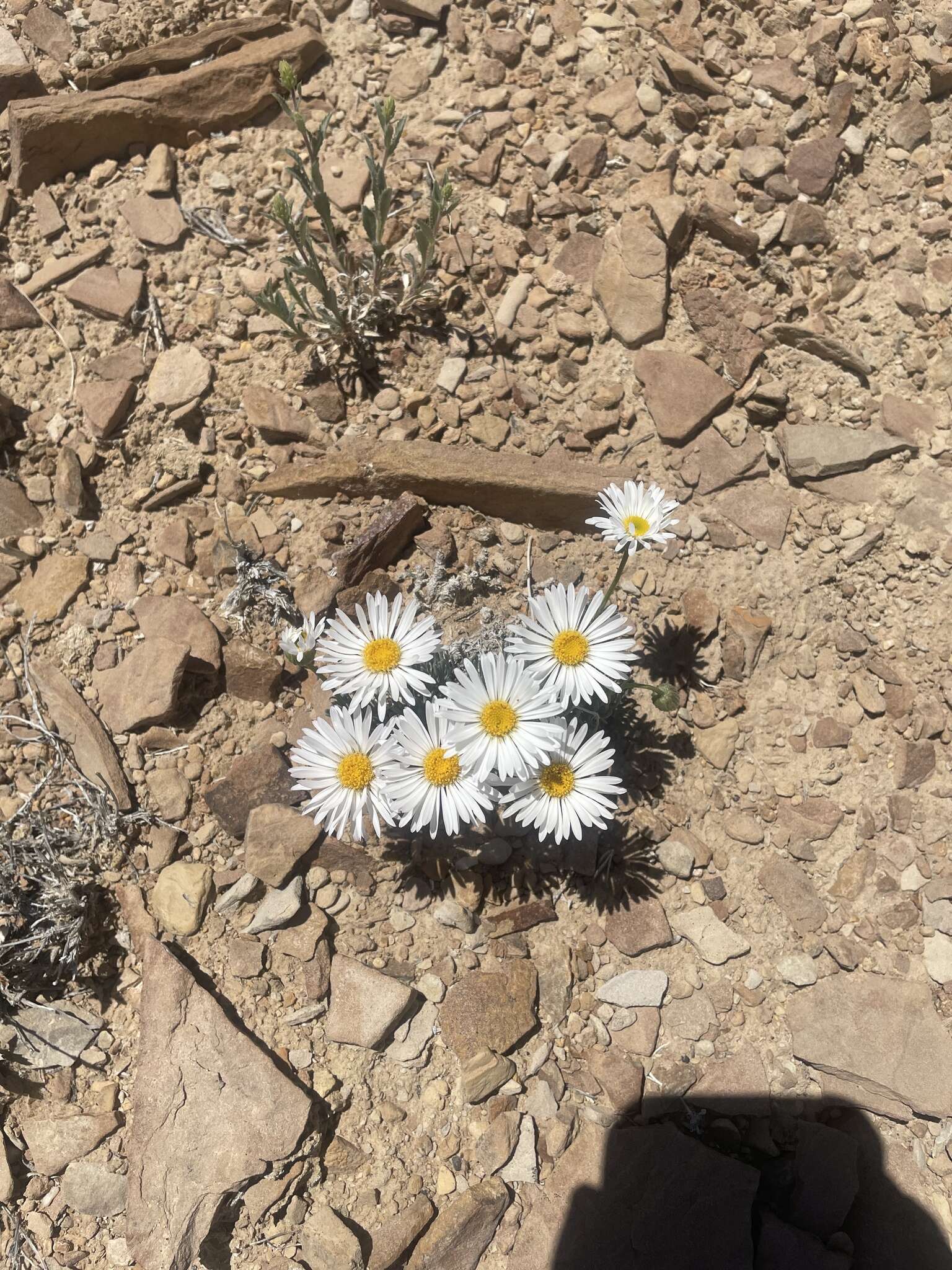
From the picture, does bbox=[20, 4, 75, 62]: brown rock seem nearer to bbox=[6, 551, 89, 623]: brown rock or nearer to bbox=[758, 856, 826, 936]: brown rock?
bbox=[6, 551, 89, 623]: brown rock

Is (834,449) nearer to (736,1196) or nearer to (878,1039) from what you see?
(878,1039)

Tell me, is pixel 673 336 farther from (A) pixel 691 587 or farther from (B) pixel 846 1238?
(B) pixel 846 1238

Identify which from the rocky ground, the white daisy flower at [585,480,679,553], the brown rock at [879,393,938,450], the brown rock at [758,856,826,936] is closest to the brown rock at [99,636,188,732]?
the rocky ground

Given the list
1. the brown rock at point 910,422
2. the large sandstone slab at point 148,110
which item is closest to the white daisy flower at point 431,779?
the brown rock at point 910,422

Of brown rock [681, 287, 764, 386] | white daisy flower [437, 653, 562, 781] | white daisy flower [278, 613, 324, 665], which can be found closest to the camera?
white daisy flower [437, 653, 562, 781]

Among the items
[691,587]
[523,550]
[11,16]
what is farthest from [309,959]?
[11,16]

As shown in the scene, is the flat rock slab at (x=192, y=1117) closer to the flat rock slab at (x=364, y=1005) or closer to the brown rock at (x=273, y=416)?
the flat rock slab at (x=364, y=1005)
